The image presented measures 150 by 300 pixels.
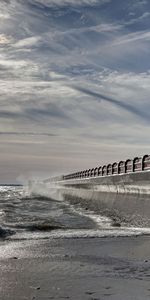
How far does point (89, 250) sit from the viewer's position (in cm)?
1413

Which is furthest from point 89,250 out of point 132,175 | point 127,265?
point 132,175

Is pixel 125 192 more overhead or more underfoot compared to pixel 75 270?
more overhead

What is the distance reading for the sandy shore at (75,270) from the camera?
8555mm

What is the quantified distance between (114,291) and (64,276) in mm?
1696

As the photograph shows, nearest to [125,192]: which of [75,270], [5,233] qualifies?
[5,233]

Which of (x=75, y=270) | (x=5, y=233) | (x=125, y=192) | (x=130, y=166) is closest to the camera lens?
(x=75, y=270)

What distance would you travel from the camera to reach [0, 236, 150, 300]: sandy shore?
8.55 meters

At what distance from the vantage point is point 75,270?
10.8 metres

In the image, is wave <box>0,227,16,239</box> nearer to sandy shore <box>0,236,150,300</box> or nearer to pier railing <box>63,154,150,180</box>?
sandy shore <box>0,236,150,300</box>

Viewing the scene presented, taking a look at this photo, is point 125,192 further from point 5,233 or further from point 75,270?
point 75,270

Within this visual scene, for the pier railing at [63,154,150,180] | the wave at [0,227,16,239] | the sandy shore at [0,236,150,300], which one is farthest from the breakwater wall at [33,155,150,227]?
the sandy shore at [0,236,150,300]

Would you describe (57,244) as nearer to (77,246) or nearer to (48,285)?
(77,246)

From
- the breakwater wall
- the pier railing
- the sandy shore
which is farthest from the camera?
the pier railing

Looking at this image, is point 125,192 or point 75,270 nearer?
point 75,270
